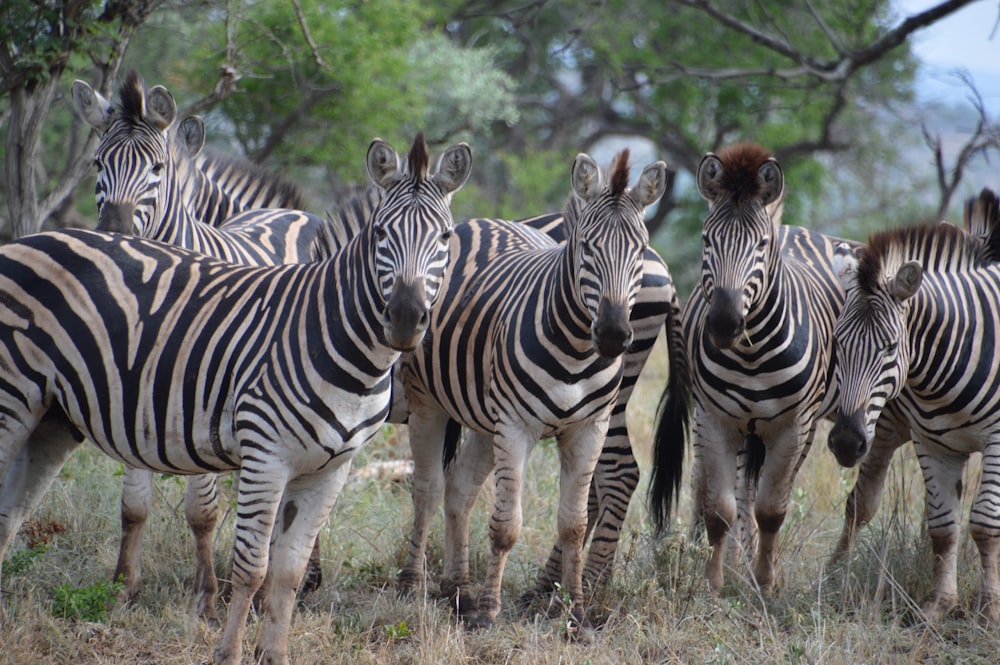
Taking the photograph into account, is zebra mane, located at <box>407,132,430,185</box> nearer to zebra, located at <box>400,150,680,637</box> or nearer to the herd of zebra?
the herd of zebra

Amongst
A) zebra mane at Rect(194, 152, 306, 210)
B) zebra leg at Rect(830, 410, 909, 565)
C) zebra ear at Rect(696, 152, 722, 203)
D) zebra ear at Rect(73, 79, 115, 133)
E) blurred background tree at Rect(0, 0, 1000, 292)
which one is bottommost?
zebra leg at Rect(830, 410, 909, 565)

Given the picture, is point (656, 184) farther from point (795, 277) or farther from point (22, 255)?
point (22, 255)

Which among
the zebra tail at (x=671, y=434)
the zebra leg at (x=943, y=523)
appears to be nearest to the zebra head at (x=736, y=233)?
the zebra tail at (x=671, y=434)

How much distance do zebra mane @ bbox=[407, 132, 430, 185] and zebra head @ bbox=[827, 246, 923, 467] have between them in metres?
2.33

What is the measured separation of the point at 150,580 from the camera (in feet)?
18.0

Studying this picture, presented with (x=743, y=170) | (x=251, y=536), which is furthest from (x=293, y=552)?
(x=743, y=170)

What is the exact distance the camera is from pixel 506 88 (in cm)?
1828

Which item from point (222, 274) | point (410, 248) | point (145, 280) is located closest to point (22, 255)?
point (145, 280)

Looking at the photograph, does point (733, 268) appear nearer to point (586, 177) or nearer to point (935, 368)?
point (586, 177)

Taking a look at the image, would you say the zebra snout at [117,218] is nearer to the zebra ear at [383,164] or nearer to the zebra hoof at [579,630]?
the zebra ear at [383,164]

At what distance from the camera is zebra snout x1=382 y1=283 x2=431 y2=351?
379 centimetres

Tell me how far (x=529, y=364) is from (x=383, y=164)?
120 cm

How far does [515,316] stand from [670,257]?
16879 millimetres

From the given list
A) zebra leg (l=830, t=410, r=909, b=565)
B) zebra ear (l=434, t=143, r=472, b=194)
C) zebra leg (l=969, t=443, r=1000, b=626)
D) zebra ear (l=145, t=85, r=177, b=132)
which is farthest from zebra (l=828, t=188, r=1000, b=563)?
zebra ear (l=145, t=85, r=177, b=132)
